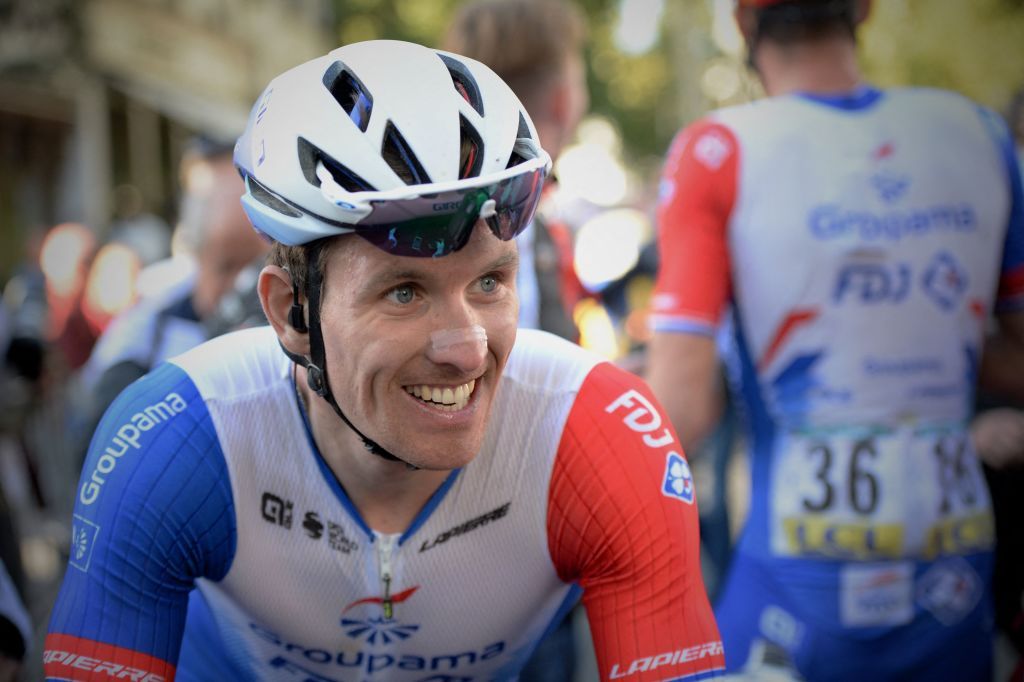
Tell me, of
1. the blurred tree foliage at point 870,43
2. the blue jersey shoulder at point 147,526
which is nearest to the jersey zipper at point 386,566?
the blue jersey shoulder at point 147,526

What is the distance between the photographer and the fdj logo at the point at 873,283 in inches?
117

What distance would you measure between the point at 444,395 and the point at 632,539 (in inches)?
19.2

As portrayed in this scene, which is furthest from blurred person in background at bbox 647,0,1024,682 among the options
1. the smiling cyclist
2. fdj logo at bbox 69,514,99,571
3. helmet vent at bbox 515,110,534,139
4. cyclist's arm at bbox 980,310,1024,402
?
fdj logo at bbox 69,514,99,571

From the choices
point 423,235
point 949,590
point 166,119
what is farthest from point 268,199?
point 166,119

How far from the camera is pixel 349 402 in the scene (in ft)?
6.91

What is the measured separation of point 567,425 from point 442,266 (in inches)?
19.9

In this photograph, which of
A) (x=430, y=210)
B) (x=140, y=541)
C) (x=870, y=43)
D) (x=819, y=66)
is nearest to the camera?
(x=430, y=210)

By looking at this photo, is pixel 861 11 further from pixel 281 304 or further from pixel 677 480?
pixel 281 304

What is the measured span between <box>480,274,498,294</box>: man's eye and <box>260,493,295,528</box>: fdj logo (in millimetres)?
611

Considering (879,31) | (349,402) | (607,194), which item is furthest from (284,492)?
(607,194)

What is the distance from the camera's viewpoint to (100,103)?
21406 millimetres

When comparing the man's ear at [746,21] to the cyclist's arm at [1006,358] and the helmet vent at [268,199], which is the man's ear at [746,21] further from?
the helmet vent at [268,199]

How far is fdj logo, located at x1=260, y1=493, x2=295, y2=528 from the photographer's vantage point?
222 cm

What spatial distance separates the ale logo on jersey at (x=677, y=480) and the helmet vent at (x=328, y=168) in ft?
2.72
